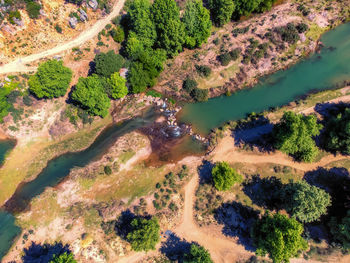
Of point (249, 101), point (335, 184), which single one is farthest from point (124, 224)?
point (335, 184)

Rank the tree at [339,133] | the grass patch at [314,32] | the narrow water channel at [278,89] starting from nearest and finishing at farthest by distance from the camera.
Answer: the tree at [339,133] < the narrow water channel at [278,89] < the grass patch at [314,32]

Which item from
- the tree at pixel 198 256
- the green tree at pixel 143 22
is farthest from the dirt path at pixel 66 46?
the tree at pixel 198 256

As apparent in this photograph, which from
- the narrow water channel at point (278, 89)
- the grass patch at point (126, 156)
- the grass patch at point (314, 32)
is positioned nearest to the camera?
the grass patch at point (126, 156)

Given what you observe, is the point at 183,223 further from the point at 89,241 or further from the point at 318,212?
the point at 318,212

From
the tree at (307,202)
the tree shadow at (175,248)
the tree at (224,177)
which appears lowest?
the tree shadow at (175,248)

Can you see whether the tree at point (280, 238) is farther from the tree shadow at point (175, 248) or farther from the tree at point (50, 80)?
the tree at point (50, 80)

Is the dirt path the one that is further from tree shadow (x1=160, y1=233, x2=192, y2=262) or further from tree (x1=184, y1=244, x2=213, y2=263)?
tree (x1=184, y1=244, x2=213, y2=263)

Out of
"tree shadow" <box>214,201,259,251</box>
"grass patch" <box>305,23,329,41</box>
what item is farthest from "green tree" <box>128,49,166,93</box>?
"grass patch" <box>305,23,329,41</box>
